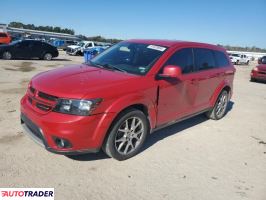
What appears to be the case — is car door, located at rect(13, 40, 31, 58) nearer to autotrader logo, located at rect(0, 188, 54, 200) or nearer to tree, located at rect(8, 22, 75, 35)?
autotrader logo, located at rect(0, 188, 54, 200)

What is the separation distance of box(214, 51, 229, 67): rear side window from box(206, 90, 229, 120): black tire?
0.68 metres

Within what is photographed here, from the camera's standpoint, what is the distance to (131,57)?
4652mm

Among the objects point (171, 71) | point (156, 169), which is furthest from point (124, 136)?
point (171, 71)

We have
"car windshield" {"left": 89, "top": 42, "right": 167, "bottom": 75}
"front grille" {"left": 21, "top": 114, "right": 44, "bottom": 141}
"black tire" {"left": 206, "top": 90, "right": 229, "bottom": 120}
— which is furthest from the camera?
"black tire" {"left": 206, "top": 90, "right": 229, "bottom": 120}

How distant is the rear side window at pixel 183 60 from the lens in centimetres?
457

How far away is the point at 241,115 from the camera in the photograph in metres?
7.27

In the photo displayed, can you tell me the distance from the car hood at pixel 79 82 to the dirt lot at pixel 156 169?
1073mm

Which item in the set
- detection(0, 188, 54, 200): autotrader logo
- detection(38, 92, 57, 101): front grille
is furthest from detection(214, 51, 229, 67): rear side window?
detection(0, 188, 54, 200): autotrader logo

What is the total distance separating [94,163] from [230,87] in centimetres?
435

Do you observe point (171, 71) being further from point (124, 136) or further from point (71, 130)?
point (71, 130)

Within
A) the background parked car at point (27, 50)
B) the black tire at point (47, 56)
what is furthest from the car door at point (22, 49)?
the black tire at point (47, 56)

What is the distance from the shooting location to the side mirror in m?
4.06

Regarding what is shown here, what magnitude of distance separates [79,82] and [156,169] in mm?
1671

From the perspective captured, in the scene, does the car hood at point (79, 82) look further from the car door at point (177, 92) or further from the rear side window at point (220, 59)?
the rear side window at point (220, 59)
